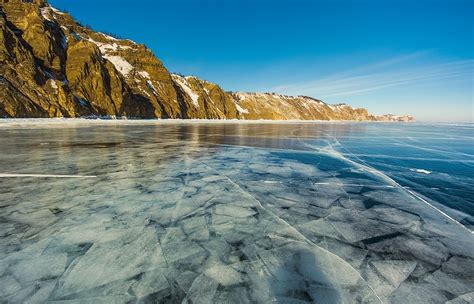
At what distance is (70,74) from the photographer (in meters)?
48.4

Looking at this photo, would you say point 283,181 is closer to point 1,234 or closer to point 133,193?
point 133,193

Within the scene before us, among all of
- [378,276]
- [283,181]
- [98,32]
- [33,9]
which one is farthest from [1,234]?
[98,32]

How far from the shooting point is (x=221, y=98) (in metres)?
110

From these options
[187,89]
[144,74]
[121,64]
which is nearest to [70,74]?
[121,64]

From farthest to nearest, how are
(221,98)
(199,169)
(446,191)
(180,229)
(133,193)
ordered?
(221,98) < (199,169) < (446,191) < (133,193) < (180,229)

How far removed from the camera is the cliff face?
38.4 meters

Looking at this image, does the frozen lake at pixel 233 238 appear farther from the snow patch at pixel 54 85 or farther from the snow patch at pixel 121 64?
the snow patch at pixel 121 64

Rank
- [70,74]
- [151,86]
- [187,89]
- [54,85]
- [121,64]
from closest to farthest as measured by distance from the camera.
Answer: [54,85]
[70,74]
[121,64]
[151,86]
[187,89]

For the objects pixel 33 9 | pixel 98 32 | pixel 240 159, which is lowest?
pixel 240 159

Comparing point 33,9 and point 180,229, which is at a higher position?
point 33,9

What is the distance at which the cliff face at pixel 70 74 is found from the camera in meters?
38.4

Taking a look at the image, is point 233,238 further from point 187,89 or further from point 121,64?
point 187,89

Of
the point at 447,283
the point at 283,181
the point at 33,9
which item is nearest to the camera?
the point at 447,283

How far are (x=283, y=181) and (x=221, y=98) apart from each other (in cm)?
10718
